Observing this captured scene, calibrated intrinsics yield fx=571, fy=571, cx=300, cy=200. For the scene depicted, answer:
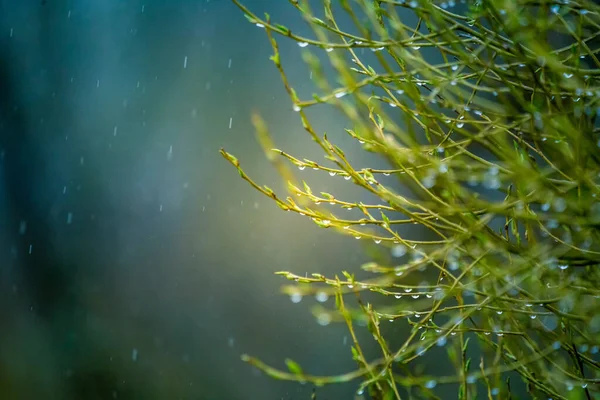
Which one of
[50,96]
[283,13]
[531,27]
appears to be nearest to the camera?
[531,27]

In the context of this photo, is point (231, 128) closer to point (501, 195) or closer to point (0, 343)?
point (501, 195)

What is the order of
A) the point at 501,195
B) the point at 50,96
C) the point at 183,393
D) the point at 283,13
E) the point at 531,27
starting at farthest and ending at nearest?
1. the point at 50,96
2. the point at 183,393
3. the point at 283,13
4. the point at 501,195
5. the point at 531,27

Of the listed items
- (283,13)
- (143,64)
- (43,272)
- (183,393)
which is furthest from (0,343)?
(283,13)

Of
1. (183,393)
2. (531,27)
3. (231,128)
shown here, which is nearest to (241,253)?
(231,128)

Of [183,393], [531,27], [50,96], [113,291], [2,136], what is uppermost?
[531,27]

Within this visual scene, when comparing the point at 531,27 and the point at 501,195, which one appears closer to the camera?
the point at 531,27

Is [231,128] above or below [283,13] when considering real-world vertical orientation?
below
